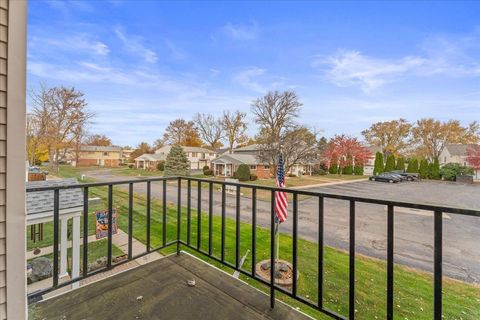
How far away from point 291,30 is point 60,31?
6476 mm

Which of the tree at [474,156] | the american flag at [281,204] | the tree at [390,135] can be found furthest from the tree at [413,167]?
the american flag at [281,204]

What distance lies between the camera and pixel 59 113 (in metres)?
17.4

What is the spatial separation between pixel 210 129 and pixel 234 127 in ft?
14.2

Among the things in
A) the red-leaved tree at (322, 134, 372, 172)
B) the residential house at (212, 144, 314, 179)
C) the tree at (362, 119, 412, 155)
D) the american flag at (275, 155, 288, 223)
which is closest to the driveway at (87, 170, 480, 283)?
the american flag at (275, 155, 288, 223)

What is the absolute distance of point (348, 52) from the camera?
9734mm

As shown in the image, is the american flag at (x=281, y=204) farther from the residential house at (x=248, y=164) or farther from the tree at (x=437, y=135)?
the tree at (x=437, y=135)

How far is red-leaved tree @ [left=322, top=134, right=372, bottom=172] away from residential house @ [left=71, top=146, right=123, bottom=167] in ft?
118

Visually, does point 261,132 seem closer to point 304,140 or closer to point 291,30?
point 304,140

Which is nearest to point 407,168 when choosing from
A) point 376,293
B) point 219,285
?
point 376,293

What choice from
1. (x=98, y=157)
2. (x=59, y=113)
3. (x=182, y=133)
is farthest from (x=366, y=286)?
(x=98, y=157)

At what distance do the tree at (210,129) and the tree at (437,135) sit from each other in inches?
1052

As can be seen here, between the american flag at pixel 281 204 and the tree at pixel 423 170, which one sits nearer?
the american flag at pixel 281 204

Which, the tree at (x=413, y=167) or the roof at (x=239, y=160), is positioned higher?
the roof at (x=239, y=160)

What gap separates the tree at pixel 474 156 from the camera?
22156 millimetres
